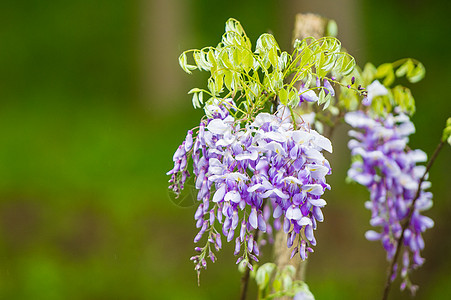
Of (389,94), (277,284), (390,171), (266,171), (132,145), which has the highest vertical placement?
(389,94)

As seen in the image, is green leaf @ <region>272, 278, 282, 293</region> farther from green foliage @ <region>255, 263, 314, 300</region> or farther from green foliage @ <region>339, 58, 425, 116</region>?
green foliage @ <region>339, 58, 425, 116</region>

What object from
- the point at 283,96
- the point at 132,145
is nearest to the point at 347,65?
the point at 283,96

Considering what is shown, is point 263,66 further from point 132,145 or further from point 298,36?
point 132,145

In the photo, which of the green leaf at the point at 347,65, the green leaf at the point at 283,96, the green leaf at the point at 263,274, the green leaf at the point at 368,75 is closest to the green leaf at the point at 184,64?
the green leaf at the point at 283,96

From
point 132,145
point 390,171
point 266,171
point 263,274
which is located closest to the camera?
point 266,171

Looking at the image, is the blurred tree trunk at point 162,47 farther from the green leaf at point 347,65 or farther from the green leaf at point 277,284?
the green leaf at point 347,65

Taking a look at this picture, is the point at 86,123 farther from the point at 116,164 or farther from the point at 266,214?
the point at 266,214

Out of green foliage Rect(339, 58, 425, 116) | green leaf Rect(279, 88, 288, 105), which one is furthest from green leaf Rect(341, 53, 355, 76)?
green foliage Rect(339, 58, 425, 116)
